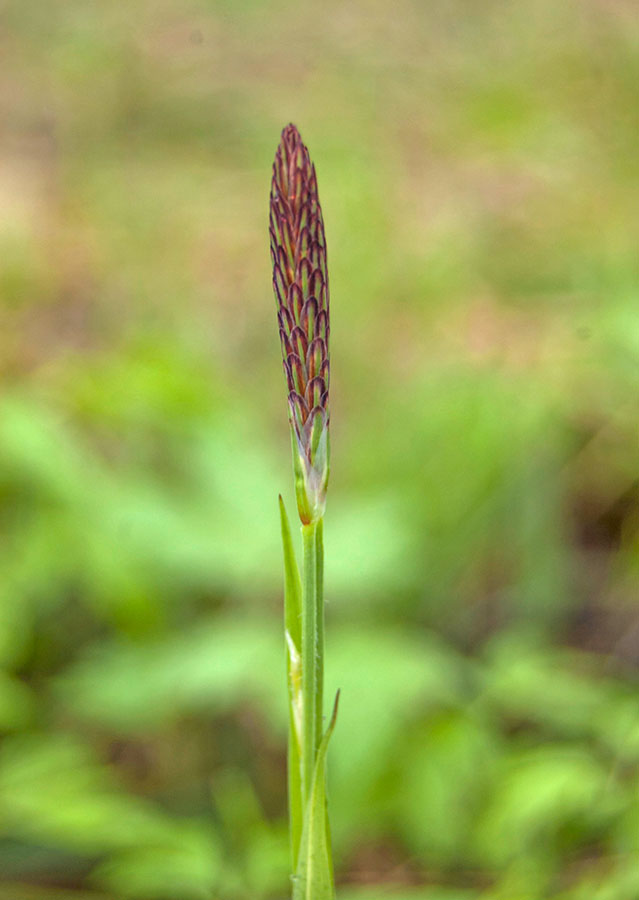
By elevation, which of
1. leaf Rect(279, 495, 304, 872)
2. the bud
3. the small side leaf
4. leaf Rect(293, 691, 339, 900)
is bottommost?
leaf Rect(293, 691, 339, 900)

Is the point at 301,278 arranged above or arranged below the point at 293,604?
above

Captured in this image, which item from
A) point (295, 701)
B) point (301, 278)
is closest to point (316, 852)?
point (295, 701)

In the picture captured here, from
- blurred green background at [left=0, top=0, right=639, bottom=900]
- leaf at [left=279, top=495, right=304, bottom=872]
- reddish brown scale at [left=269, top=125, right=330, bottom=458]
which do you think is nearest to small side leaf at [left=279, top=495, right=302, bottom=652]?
leaf at [left=279, top=495, right=304, bottom=872]

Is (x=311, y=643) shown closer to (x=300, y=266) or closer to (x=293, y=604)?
(x=293, y=604)

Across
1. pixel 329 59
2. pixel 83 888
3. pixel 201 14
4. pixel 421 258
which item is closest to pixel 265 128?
pixel 329 59

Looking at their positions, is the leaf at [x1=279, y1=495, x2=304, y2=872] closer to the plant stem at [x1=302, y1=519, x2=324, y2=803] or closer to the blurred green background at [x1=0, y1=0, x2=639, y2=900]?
the plant stem at [x1=302, y1=519, x2=324, y2=803]

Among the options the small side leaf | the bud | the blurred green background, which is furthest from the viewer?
the blurred green background
